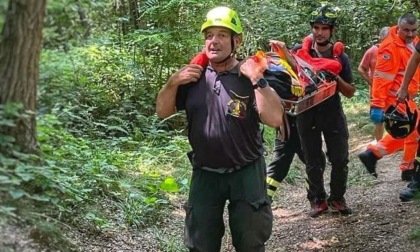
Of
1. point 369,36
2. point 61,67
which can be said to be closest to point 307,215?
point 61,67

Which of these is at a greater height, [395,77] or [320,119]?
[395,77]

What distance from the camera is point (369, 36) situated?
1700 cm

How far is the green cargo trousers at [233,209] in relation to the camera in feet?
13.1

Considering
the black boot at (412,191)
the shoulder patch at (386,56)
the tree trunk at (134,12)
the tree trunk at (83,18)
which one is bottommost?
the black boot at (412,191)

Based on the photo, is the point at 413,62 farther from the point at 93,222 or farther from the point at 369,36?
the point at 369,36

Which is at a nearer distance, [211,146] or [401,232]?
[211,146]

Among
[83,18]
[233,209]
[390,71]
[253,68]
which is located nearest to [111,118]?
[390,71]

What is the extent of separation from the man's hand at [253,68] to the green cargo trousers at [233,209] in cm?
61

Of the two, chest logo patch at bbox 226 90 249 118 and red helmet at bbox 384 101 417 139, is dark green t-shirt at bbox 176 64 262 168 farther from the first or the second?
red helmet at bbox 384 101 417 139

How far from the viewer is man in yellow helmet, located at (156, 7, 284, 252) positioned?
157 inches

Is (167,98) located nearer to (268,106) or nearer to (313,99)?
(268,106)

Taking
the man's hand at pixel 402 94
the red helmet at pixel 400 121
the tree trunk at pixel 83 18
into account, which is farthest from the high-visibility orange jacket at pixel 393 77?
the tree trunk at pixel 83 18

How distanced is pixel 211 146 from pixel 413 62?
2991 millimetres

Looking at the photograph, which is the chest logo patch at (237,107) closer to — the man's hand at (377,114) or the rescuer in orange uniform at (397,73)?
the rescuer in orange uniform at (397,73)
